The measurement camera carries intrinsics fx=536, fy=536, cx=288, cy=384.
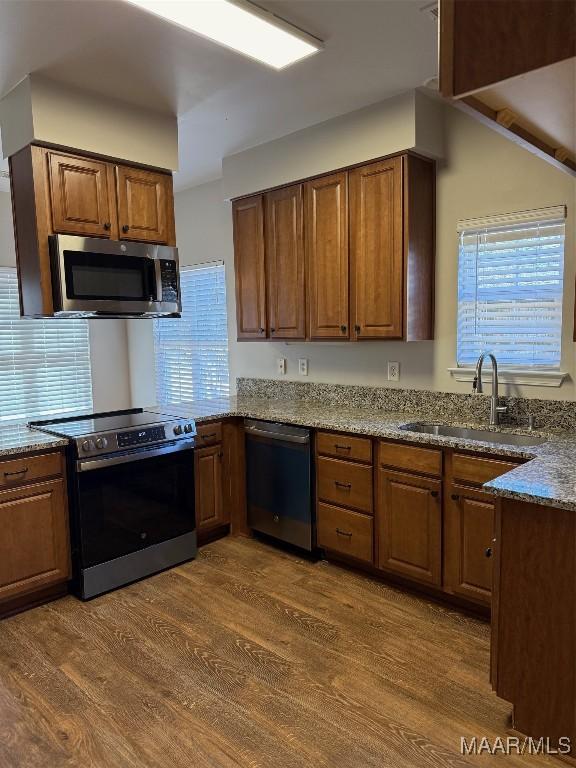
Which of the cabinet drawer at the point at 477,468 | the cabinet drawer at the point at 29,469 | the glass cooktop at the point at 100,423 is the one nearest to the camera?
the cabinet drawer at the point at 477,468

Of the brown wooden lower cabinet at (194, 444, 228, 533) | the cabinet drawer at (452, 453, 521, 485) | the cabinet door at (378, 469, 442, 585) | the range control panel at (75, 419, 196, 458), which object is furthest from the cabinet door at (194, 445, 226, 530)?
the cabinet drawer at (452, 453, 521, 485)

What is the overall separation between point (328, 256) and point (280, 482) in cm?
147

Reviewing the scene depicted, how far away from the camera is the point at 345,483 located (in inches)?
121

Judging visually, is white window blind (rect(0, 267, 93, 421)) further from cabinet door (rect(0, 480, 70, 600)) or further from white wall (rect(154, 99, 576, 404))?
cabinet door (rect(0, 480, 70, 600))

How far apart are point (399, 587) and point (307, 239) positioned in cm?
218

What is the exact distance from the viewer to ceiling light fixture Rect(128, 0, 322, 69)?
2.04 meters

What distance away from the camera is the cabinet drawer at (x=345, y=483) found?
2.98 m

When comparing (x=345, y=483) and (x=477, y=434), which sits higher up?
(x=477, y=434)

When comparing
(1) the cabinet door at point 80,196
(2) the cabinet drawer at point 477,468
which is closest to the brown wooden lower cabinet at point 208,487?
(1) the cabinet door at point 80,196

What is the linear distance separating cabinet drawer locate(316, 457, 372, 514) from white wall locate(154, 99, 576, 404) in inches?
28.2

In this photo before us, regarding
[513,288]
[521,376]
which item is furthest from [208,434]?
[513,288]

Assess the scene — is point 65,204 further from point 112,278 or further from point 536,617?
point 536,617

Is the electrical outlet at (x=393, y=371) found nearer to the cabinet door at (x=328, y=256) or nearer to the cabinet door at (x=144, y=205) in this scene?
the cabinet door at (x=328, y=256)

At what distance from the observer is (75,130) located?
2.87 metres
